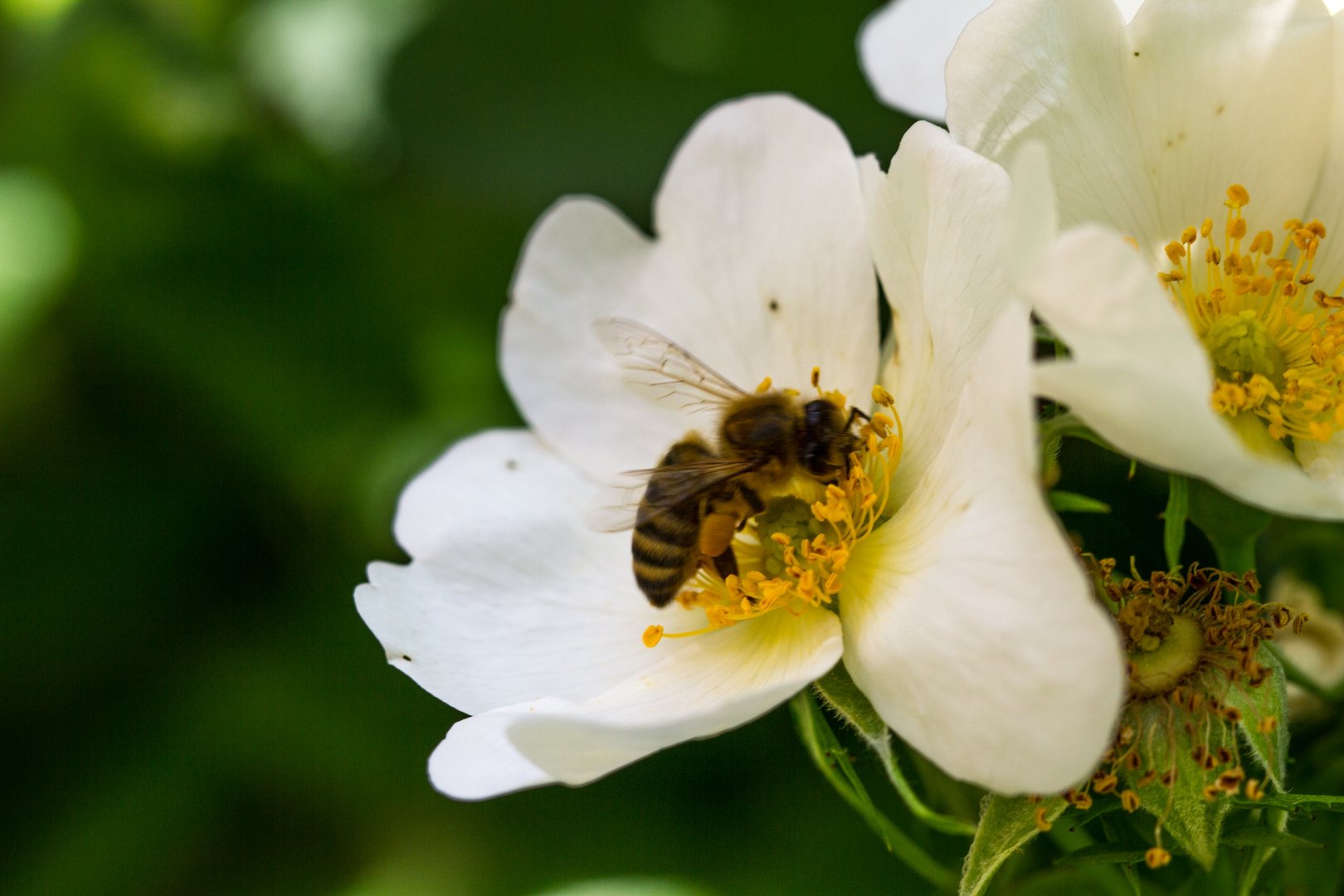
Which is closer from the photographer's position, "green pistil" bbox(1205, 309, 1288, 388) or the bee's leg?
"green pistil" bbox(1205, 309, 1288, 388)

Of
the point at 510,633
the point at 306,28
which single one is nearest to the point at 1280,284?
the point at 510,633

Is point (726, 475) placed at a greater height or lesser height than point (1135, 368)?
lesser

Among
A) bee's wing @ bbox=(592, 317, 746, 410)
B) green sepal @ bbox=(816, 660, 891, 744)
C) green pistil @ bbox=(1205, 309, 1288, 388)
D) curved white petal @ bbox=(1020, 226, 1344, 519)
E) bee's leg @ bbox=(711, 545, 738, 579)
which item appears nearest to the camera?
curved white petal @ bbox=(1020, 226, 1344, 519)

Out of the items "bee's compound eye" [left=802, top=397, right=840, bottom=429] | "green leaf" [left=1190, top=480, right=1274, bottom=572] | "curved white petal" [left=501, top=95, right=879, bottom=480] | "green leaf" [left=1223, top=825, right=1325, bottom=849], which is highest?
"curved white petal" [left=501, top=95, right=879, bottom=480]

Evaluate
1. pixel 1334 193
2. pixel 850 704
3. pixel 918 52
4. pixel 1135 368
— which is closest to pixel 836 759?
pixel 850 704

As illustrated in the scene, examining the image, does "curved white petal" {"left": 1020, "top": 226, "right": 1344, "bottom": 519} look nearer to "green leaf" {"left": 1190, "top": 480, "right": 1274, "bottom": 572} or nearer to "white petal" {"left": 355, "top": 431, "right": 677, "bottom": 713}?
"green leaf" {"left": 1190, "top": 480, "right": 1274, "bottom": 572}

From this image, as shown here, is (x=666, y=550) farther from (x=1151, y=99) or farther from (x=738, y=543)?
(x=1151, y=99)

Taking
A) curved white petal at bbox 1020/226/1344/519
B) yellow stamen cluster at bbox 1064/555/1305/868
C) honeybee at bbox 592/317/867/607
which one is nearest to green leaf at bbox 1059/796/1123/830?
yellow stamen cluster at bbox 1064/555/1305/868
